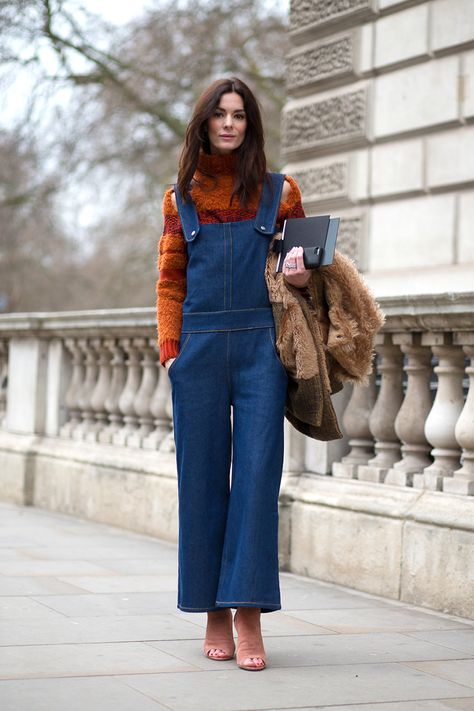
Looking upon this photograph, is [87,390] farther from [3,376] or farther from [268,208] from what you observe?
[268,208]

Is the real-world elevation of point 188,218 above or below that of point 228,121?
below

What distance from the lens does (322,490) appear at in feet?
21.4

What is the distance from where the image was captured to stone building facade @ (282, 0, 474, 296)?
375 inches

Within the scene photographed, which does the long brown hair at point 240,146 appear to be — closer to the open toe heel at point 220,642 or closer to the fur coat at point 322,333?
the fur coat at point 322,333

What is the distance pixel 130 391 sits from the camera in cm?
859

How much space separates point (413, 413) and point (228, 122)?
2067mm

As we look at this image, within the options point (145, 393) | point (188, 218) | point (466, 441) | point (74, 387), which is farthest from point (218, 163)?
point (74, 387)

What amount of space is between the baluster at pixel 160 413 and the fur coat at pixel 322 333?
3641mm

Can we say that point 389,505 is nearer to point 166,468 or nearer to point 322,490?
point 322,490

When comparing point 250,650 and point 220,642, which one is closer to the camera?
point 250,650

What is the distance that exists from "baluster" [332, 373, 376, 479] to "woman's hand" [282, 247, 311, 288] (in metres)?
2.15

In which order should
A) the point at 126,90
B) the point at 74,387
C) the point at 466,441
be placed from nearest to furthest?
the point at 466,441 < the point at 74,387 < the point at 126,90

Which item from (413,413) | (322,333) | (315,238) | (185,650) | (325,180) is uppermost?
(325,180)

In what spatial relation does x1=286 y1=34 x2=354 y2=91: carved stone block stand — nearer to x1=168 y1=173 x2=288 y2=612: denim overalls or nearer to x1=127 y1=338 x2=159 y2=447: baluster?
x1=127 y1=338 x2=159 y2=447: baluster
